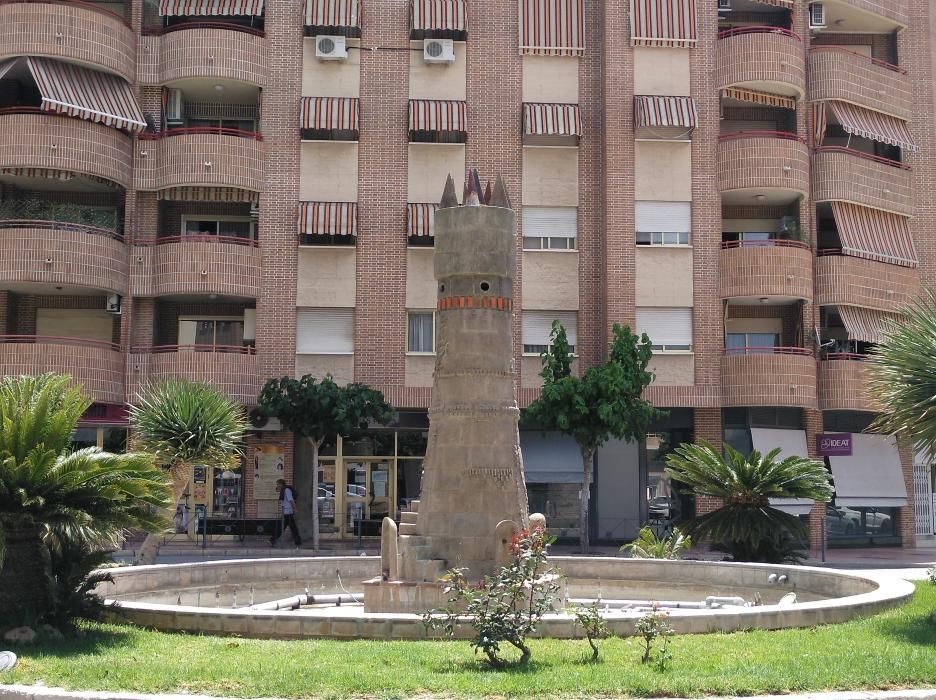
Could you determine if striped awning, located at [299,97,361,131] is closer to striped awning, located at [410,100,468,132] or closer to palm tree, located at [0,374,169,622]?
striped awning, located at [410,100,468,132]

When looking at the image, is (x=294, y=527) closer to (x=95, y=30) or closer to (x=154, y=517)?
(x=95, y=30)

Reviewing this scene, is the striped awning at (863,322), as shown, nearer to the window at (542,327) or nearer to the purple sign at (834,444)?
the purple sign at (834,444)

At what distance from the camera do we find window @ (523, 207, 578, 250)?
1431 inches

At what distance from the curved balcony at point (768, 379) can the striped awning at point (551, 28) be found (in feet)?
34.6

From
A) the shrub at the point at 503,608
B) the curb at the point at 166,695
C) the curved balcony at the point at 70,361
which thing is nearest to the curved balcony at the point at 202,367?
the curved balcony at the point at 70,361

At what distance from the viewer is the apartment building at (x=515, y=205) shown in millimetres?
35000

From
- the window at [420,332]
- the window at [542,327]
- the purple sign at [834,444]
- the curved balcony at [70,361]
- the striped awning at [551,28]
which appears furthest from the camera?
the striped awning at [551,28]

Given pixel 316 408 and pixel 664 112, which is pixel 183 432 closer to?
pixel 316 408

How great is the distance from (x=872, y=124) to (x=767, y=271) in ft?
21.6

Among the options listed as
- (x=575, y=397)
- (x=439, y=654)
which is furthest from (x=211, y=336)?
(x=439, y=654)

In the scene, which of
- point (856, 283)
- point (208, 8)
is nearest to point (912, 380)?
point (856, 283)

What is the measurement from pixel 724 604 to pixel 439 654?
6843 mm

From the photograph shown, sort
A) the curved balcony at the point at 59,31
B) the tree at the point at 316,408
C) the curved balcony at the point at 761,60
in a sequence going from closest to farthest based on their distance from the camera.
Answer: the tree at the point at 316,408 → the curved balcony at the point at 59,31 → the curved balcony at the point at 761,60

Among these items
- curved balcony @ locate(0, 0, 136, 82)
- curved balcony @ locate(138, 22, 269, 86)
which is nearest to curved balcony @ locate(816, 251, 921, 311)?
curved balcony @ locate(138, 22, 269, 86)
